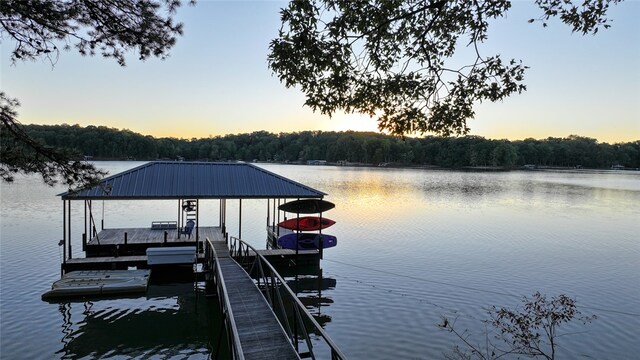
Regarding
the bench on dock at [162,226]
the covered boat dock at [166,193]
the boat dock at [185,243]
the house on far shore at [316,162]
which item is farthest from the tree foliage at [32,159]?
the house on far shore at [316,162]

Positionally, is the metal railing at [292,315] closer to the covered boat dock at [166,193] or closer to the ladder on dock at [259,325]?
the ladder on dock at [259,325]

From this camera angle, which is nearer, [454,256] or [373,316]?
[373,316]

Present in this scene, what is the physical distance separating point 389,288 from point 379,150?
14557 centimetres

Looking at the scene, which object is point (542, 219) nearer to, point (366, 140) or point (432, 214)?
point (432, 214)

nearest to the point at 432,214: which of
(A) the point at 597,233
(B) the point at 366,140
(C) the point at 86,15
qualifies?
(A) the point at 597,233

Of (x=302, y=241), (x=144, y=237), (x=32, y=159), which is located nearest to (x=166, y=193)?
(x=144, y=237)

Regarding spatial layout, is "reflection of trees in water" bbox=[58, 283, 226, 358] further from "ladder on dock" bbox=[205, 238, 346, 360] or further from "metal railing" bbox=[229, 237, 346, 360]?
"metal railing" bbox=[229, 237, 346, 360]

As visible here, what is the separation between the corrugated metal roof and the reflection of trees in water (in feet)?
14.2

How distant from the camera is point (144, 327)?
42.0 feet

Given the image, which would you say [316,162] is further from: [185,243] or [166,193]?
[166,193]

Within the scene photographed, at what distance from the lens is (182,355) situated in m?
11.2

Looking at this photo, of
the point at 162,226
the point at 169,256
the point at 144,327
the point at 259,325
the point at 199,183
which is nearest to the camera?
the point at 259,325

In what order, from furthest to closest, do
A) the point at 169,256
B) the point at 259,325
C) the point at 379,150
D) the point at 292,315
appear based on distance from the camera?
the point at 379,150 → the point at 169,256 → the point at 292,315 → the point at 259,325

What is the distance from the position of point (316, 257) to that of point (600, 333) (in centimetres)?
1157
